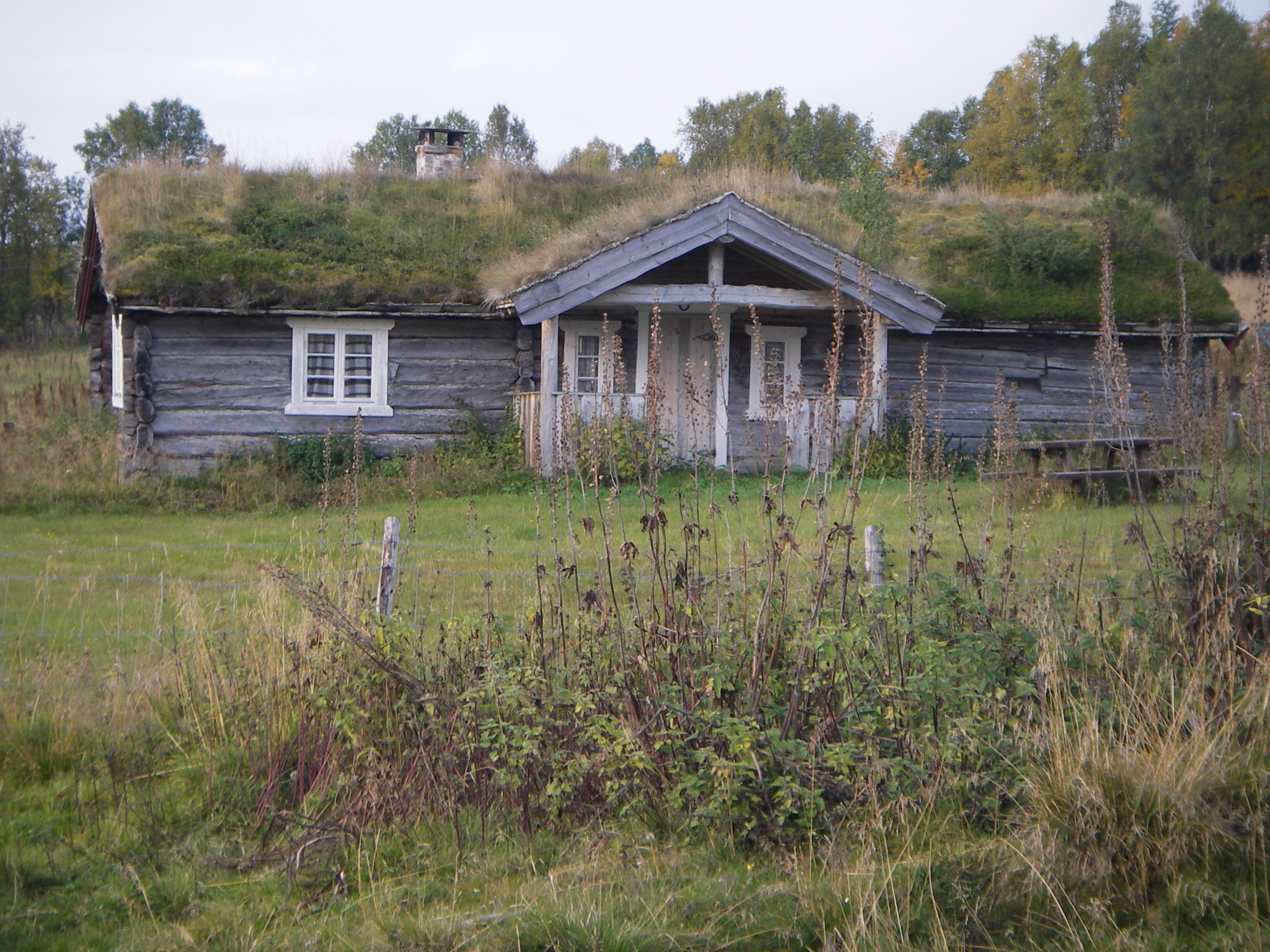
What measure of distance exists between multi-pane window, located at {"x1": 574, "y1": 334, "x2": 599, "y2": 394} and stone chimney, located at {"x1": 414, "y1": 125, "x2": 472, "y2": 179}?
710 cm

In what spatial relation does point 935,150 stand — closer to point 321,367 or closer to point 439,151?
point 439,151

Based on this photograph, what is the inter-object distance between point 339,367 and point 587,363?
391cm

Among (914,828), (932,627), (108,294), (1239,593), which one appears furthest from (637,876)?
(108,294)

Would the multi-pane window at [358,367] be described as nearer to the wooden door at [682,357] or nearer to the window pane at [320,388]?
the window pane at [320,388]

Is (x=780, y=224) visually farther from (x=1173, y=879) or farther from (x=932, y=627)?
(x=1173, y=879)

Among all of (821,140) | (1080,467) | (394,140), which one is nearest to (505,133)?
(394,140)

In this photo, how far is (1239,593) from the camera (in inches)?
170

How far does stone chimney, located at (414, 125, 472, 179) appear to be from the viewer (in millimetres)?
22125

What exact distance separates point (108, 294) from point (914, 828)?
14.2 meters

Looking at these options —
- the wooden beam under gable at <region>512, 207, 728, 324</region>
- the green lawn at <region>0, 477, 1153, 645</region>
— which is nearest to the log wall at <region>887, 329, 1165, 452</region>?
the green lawn at <region>0, 477, 1153, 645</region>

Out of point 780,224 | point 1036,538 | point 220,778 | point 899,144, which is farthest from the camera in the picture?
point 899,144

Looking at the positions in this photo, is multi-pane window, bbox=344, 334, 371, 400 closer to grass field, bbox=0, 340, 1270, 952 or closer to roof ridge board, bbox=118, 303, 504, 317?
roof ridge board, bbox=118, 303, 504, 317

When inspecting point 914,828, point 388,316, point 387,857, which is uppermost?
point 388,316

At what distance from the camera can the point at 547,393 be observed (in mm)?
14039
